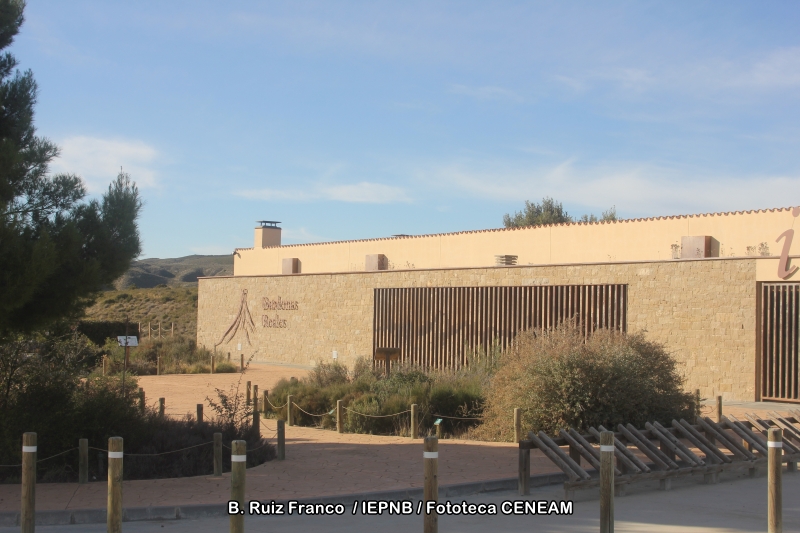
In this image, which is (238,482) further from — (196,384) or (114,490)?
(196,384)

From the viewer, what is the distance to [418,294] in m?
30.9

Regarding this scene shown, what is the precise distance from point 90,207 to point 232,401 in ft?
15.0

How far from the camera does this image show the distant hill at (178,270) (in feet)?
322

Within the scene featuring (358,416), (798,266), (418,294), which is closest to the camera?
(358,416)

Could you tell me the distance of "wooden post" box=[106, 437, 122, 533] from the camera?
300 inches

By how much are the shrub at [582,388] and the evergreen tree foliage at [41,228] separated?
6.92 meters

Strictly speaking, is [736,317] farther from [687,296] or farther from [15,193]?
[15,193]

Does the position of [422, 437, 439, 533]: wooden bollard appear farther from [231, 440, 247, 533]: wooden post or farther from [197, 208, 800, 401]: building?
[197, 208, 800, 401]: building

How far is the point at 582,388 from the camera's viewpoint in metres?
13.6

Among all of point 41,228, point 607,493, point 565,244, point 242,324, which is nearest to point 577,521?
point 607,493

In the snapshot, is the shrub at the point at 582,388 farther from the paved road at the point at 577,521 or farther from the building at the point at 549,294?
the building at the point at 549,294

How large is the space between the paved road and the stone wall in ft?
39.9

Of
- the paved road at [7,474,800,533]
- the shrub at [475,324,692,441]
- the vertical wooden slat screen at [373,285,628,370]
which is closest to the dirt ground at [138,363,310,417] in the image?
the vertical wooden slat screen at [373,285,628,370]

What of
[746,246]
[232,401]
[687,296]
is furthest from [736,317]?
[232,401]
